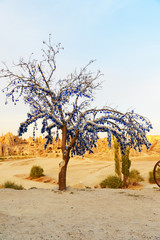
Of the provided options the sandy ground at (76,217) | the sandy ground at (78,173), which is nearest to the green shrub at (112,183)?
the sandy ground at (78,173)

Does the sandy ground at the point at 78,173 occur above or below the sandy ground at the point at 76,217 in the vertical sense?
below

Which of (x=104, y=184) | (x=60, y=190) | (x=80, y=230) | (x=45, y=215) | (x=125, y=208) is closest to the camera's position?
(x=80, y=230)

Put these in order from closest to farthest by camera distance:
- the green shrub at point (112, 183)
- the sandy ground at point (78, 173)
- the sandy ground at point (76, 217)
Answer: the sandy ground at point (76, 217) < the green shrub at point (112, 183) < the sandy ground at point (78, 173)

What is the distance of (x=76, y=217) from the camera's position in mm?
7082

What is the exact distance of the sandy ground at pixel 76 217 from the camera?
17.5 ft

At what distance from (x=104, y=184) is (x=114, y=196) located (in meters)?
7.82

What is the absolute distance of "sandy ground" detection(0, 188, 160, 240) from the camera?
17.5ft

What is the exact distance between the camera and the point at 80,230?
566 centimetres

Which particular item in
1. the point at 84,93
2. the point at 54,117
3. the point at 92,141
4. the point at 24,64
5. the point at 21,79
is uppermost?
the point at 24,64

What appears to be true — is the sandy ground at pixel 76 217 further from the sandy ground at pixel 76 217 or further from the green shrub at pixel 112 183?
the green shrub at pixel 112 183

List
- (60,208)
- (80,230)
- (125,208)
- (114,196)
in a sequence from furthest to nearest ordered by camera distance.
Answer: (114,196) < (125,208) < (60,208) < (80,230)

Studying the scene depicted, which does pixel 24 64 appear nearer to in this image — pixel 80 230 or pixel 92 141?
pixel 92 141

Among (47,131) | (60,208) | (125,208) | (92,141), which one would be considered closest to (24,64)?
(47,131)

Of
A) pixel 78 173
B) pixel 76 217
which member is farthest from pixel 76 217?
pixel 78 173
